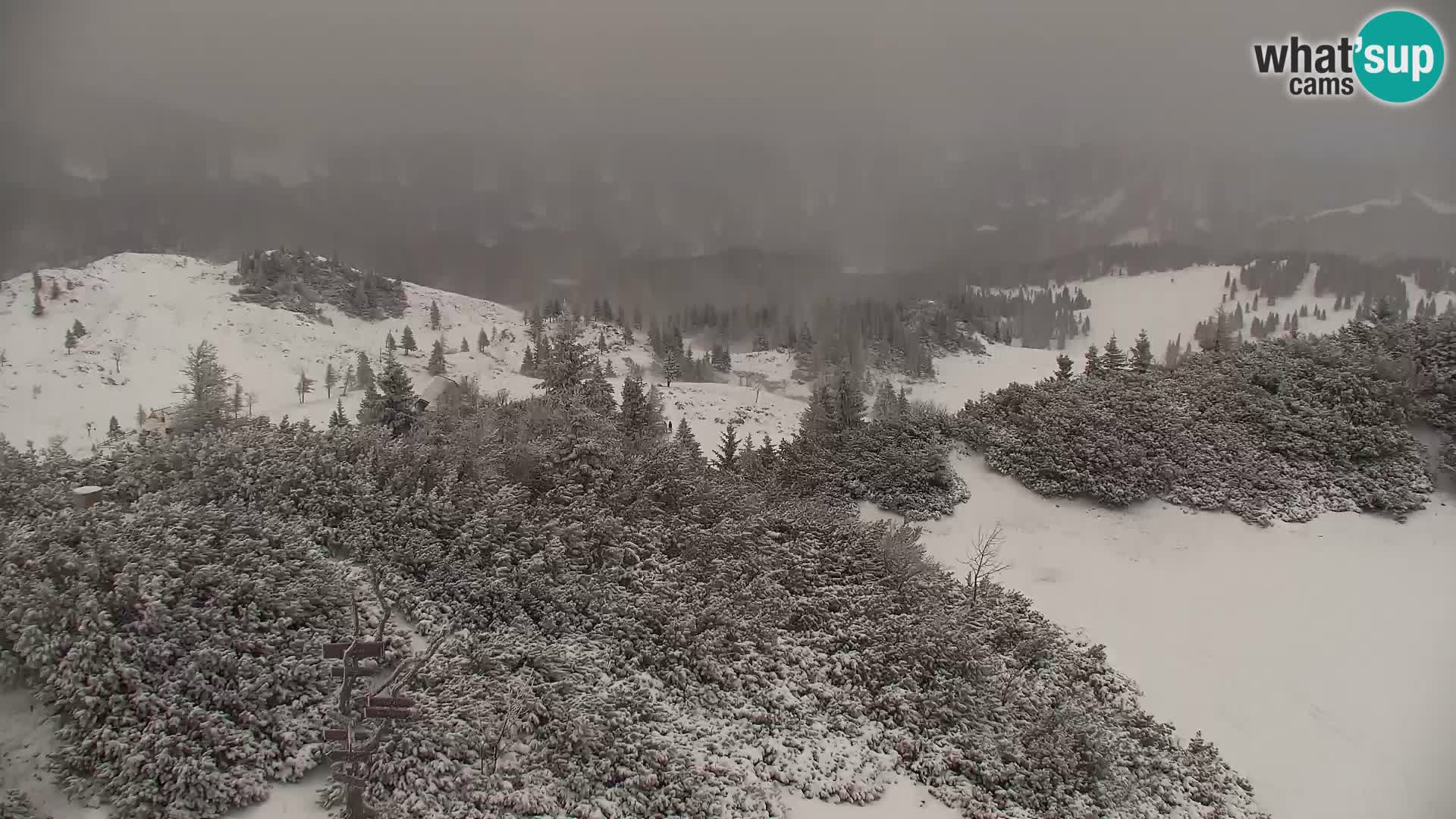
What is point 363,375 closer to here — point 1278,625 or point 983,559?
point 983,559

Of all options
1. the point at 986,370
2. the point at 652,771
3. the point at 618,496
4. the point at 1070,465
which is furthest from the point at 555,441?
the point at 986,370

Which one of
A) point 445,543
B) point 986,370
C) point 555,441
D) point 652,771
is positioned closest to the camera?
point 652,771

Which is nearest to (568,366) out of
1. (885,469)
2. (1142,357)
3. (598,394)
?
(598,394)

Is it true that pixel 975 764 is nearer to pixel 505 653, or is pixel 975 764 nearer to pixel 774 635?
pixel 774 635

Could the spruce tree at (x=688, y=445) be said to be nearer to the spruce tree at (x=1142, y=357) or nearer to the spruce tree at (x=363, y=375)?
the spruce tree at (x=1142, y=357)

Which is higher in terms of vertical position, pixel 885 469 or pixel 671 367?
pixel 671 367

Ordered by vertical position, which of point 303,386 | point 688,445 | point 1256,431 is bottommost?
point 1256,431
